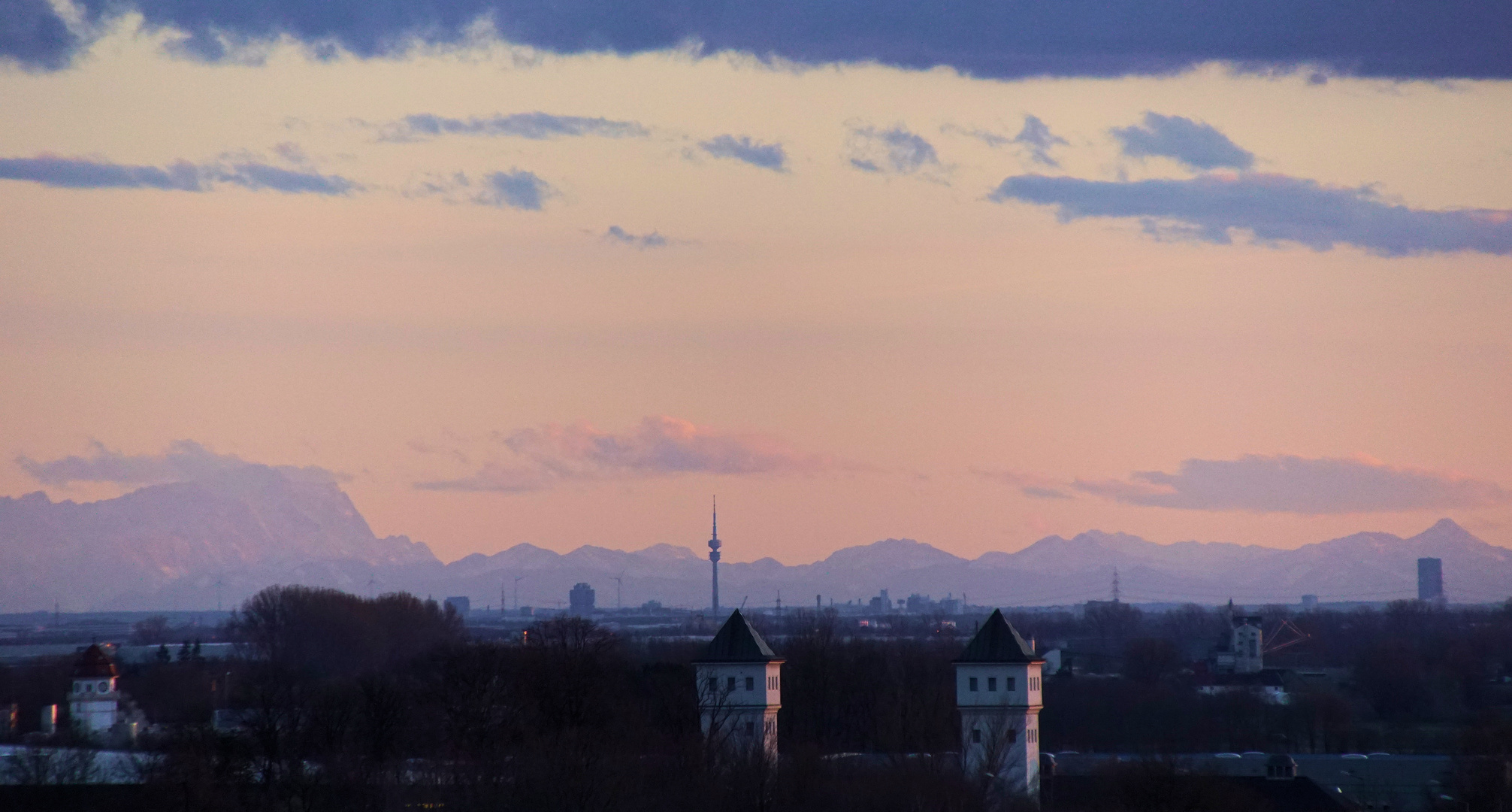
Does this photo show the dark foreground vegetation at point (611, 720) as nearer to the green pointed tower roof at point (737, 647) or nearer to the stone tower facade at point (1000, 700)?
the stone tower facade at point (1000, 700)

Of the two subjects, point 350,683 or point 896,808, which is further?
point 350,683

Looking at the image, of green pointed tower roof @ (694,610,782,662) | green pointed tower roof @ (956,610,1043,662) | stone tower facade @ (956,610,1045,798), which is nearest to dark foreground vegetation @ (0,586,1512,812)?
stone tower facade @ (956,610,1045,798)

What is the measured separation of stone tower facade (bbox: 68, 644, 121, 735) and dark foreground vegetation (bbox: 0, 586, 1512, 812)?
238 cm

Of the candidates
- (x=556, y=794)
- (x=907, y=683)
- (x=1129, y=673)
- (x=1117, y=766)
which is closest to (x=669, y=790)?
(x=556, y=794)

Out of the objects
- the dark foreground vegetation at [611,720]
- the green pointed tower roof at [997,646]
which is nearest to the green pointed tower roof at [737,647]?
the dark foreground vegetation at [611,720]

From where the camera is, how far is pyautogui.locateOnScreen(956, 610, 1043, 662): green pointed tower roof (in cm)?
6838

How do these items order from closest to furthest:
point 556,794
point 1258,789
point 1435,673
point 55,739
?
point 556,794
point 1258,789
point 55,739
point 1435,673

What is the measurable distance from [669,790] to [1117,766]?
18.1m

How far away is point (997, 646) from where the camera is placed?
68.6 metres

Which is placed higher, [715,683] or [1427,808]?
[715,683]

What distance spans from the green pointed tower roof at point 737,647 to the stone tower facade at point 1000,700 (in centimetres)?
694

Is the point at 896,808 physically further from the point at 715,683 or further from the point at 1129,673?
the point at 1129,673

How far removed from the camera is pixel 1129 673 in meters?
146

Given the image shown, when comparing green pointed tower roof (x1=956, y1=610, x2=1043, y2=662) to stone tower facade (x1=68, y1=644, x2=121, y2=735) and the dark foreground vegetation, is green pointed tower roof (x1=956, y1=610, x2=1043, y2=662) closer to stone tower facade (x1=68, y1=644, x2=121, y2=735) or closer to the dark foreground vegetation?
the dark foreground vegetation
